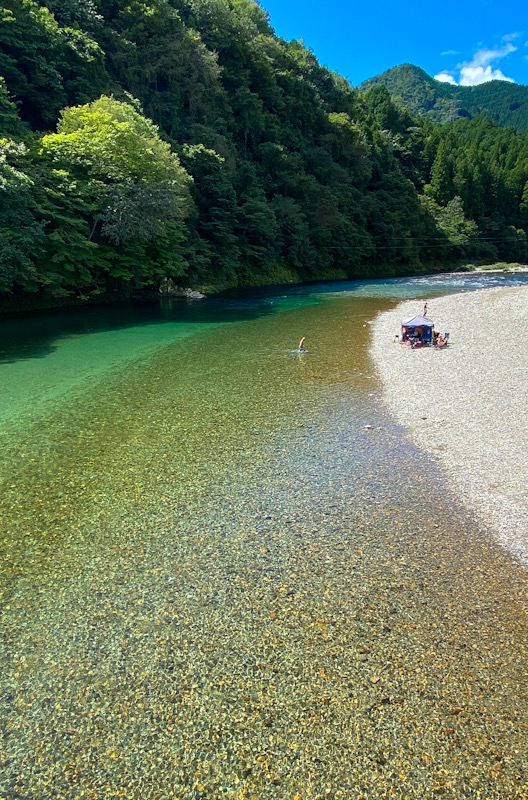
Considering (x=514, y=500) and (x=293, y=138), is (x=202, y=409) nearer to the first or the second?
(x=514, y=500)

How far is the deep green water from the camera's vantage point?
473cm

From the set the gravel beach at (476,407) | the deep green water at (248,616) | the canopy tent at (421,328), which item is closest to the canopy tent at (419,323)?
the canopy tent at (421,328)

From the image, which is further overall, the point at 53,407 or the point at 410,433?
the point at 53,407

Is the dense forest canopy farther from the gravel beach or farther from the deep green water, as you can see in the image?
the deep green water

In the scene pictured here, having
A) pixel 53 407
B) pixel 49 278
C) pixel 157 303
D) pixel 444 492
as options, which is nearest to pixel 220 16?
pixel 157 303

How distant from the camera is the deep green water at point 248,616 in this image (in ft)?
15.5

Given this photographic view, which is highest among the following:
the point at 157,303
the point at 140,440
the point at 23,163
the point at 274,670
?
the point at 23,163

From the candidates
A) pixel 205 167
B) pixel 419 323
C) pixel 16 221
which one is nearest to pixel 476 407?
pixel 419 323

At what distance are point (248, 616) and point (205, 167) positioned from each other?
2052 inches

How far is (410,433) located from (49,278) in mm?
26158

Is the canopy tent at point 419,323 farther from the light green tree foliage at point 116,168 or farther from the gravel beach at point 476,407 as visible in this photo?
the light green tree foliage at point 116,168

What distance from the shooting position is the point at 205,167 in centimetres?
5025

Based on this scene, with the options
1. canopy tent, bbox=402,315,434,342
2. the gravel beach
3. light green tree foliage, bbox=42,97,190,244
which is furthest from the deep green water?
light green tree foliage, bbox=42,97,190,244

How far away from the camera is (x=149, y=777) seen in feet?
15.0
